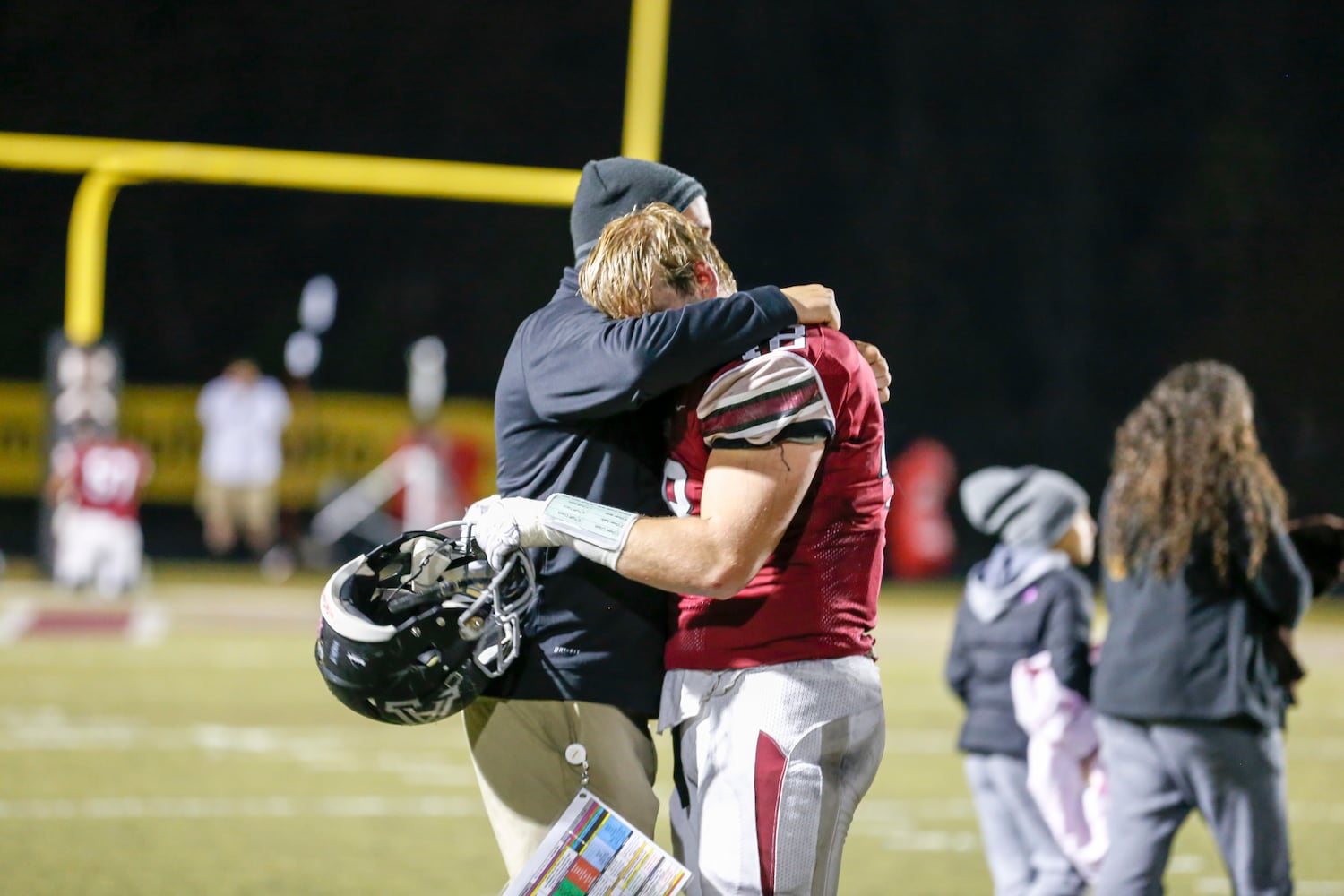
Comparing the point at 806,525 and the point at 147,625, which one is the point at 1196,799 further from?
the point at 147,625

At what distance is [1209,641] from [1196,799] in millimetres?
377

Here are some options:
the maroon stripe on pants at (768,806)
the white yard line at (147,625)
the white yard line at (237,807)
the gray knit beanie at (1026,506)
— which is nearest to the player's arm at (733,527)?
the maroon stripe on pants at (768,806)

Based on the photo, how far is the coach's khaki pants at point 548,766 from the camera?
283cm

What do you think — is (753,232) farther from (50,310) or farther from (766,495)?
(766,495)

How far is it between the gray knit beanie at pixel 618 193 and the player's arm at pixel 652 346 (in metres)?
0.30

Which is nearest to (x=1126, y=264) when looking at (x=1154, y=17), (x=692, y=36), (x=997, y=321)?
(x=997, y=321)

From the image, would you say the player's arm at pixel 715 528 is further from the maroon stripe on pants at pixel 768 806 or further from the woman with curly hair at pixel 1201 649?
the woman with curly hair at pixel 1201 649

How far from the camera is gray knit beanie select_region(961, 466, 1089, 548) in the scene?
4.57 m

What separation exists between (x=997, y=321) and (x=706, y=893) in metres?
25.4

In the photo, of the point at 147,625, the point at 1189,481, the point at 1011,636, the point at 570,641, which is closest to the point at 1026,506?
the point at 1011,636

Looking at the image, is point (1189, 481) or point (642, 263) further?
point (1189, 481)

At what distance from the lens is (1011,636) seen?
4539 millimetres

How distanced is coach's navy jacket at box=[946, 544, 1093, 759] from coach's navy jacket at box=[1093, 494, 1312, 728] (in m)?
0.35

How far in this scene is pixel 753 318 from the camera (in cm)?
263
